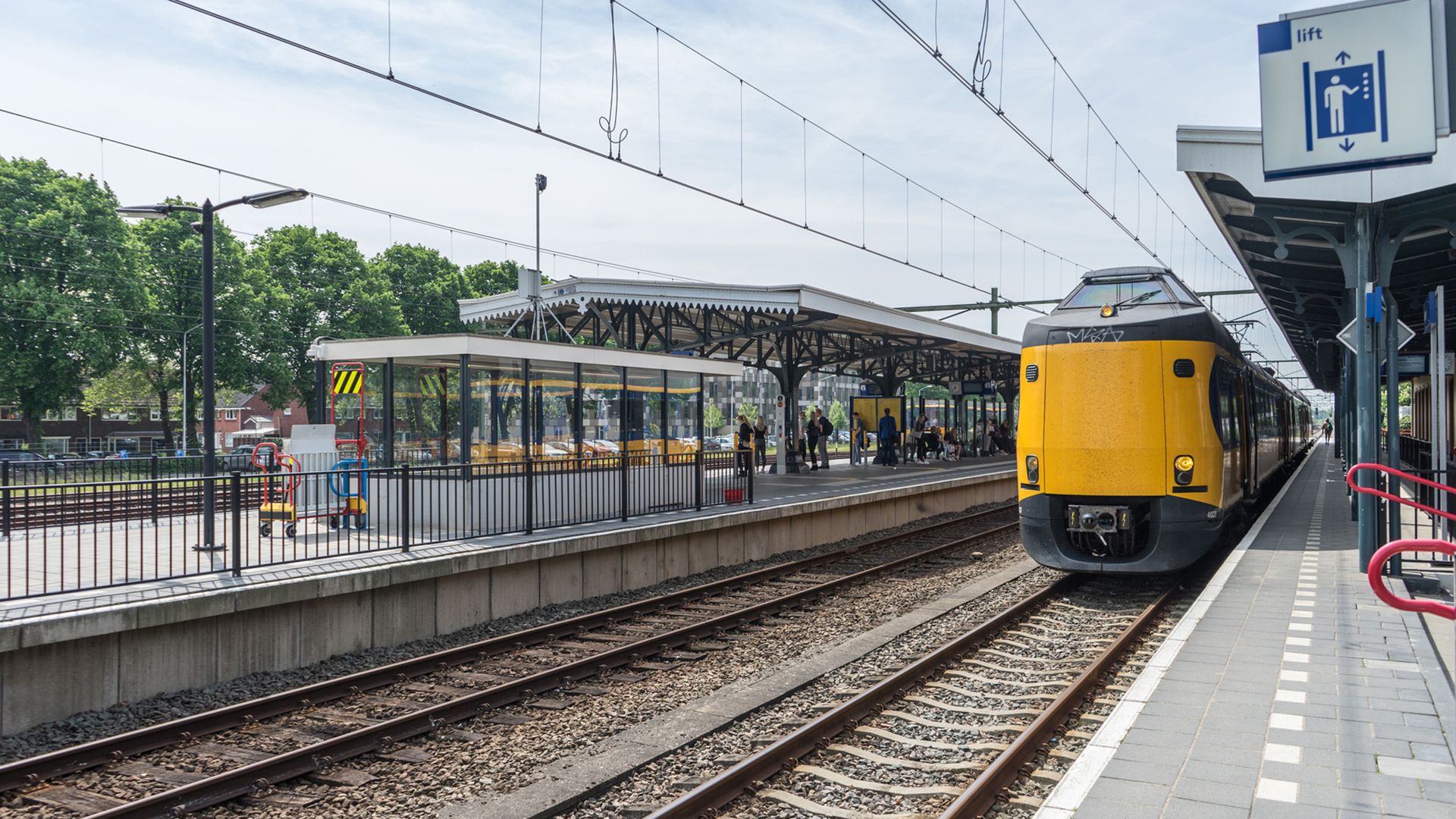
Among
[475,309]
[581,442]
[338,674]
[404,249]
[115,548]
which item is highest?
[404,249]

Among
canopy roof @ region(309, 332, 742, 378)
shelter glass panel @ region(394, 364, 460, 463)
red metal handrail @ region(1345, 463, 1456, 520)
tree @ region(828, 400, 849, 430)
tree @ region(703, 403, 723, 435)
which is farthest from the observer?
tree @ region(828, 400, 849, 430)

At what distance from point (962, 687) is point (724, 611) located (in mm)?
3818

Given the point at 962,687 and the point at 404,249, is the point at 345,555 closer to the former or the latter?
the point at 962,687

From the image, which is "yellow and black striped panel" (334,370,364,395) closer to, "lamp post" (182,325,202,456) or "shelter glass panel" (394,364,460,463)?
"shelter glass panel" (394,364,460,463)

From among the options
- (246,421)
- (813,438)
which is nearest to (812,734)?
(813,438)

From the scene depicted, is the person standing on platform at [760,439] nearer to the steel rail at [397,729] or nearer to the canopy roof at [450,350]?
the canopy roof at [450,350]

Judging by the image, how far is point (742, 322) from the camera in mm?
24344

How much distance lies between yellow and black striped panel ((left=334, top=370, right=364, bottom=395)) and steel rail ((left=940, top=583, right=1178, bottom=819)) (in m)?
10.2

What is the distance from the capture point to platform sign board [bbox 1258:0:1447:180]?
8773mm

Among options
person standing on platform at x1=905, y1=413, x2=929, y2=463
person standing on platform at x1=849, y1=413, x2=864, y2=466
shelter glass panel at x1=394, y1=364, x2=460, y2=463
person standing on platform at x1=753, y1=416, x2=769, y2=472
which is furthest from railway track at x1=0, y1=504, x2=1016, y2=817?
person standing on platform at x1=905, y1=413, x2=929, y2=463

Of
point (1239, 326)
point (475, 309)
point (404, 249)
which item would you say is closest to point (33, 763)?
point (475, 309)

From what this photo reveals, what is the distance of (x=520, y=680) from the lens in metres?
Answer: 7.65

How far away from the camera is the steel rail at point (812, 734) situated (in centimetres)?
512

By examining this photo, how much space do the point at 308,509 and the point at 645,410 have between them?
5.99 metres
